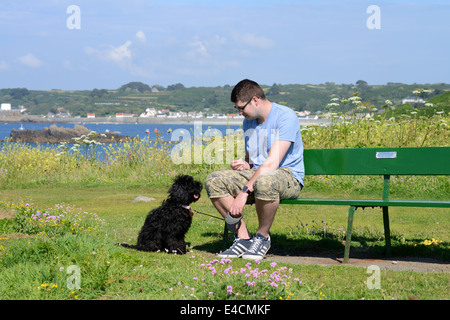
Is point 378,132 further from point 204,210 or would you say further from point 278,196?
point 278,196

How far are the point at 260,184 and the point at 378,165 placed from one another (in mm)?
1410

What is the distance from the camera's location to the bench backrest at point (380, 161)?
5.08 m

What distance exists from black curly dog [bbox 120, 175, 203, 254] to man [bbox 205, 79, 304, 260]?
28 cm

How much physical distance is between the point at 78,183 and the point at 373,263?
8545mm

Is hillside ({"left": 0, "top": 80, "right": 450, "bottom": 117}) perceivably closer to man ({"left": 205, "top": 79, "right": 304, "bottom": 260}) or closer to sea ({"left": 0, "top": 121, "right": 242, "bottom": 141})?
sea ({"left": 0, "top": 121, "right": 242, "bottom": 141})

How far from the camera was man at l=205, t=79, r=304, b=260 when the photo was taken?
4.90 meters

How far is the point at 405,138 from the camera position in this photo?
1095cm

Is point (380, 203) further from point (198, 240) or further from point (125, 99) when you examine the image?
point (125, 99)

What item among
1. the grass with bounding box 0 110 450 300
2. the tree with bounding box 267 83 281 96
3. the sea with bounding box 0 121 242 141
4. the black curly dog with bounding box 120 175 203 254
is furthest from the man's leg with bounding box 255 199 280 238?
the tree with bounding box 267 83 281 96

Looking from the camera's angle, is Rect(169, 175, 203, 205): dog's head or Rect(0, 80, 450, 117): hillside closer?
Rect(169, 175, 203, 205): dog's head

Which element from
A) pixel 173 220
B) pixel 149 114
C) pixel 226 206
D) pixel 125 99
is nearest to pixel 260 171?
pixel 226 206

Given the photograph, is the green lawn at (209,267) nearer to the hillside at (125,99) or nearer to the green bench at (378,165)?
the green bench at (378,165)

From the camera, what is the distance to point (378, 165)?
533 cm
